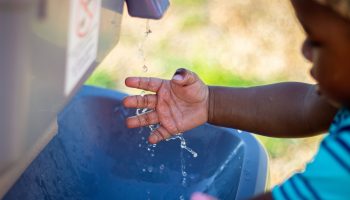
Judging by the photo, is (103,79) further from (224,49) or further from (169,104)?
(169,104)

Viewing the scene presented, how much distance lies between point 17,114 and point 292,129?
497mm

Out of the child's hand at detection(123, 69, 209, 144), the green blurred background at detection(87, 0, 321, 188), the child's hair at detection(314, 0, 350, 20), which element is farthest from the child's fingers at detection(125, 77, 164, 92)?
the green blurred background at detection(87, 0, 321, 188)

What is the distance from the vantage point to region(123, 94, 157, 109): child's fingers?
0.90 m

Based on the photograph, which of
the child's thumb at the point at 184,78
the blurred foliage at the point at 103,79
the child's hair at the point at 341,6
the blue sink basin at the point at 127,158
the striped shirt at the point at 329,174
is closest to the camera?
the child's hair at the point at 341,6

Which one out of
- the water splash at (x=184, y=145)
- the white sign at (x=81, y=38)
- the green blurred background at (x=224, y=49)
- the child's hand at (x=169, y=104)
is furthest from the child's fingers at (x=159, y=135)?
the green blurred background at (x=224, y=49)

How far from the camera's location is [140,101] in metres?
0.90

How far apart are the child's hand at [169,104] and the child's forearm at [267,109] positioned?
0.08 feet

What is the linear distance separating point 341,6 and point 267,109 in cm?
41

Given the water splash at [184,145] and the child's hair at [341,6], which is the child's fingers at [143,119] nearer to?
the water splash at [184,145]

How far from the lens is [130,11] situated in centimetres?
75

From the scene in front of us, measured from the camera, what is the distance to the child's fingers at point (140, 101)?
2.94 ft

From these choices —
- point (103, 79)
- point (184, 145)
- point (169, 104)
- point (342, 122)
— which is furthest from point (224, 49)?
point (342, 122)

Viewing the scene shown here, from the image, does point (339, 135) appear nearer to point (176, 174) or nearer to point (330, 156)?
point (330, 156)

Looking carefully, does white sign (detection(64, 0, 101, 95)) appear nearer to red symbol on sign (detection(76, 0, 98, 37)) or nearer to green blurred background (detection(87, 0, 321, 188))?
red symbol on sign (detection(76, 0, 98, 37))
